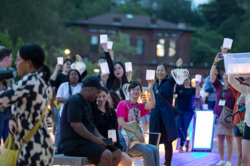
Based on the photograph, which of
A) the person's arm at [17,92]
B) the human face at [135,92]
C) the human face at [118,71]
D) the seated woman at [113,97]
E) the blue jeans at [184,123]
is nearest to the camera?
the person's arm at [17,92]

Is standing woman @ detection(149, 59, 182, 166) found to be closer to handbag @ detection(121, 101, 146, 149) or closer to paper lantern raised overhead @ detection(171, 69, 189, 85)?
paper lantern raised overhead @ detection(171, 69, 189, 85)

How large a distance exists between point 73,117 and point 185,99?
4.92 meters

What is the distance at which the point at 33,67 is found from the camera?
3131 mm

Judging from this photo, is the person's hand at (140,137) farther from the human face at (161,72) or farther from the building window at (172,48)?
the building window at (172,48)

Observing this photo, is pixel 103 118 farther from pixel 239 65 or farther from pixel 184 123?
pixel 184 123

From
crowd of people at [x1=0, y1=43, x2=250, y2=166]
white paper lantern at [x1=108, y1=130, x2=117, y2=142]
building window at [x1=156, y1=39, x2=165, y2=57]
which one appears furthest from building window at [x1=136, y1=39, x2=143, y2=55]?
white paper lantern at [x1=108, y1=130, x2=117, y2=142]

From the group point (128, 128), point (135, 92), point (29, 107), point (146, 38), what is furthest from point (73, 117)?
point (146, 38)

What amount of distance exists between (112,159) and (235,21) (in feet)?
198

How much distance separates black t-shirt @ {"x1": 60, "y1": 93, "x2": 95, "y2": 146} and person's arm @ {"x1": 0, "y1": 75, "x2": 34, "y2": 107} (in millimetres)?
1157

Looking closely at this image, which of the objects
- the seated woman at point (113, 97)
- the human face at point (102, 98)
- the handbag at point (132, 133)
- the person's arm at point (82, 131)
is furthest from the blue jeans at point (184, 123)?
the person's arm at point (82, 131)

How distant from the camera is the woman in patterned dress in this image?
294 centimetres

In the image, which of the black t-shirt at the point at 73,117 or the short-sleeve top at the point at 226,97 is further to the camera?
the short-sleeve top at the point at 226,97

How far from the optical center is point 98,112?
486 centimetres

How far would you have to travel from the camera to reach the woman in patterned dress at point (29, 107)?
2.94 m
